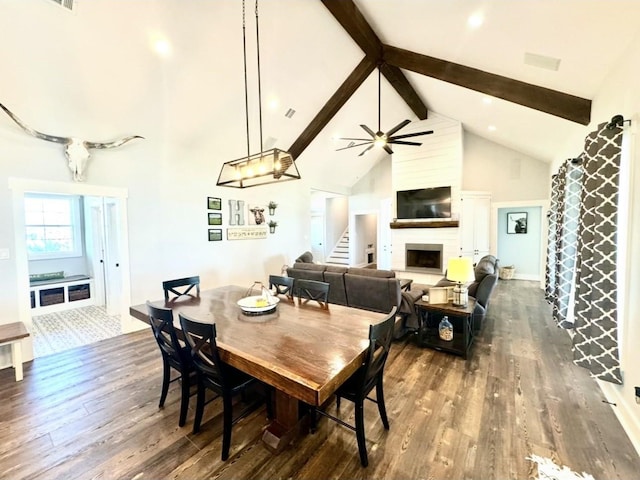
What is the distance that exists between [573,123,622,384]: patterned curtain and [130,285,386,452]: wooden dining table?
193 cm

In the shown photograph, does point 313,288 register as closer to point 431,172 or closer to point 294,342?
point 294,342

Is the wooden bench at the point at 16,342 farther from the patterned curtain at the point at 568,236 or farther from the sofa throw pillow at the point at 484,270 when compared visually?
the patterned curtain at the point at 568,236

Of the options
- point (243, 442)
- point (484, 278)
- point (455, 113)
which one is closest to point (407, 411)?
point (243, 442)

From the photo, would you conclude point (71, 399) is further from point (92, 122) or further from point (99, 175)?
point (92, 122)

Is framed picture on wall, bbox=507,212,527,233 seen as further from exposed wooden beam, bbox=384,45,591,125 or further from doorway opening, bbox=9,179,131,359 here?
doorway opening, bbox=9,179,131,359

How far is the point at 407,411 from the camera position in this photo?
7.84ft

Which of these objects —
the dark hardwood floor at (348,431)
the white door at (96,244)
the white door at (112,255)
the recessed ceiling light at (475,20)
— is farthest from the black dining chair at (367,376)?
the white door at (96,244)

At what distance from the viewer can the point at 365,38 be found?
170 inches

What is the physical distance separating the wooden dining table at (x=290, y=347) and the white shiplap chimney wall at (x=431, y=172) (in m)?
5.77

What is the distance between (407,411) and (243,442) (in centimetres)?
132

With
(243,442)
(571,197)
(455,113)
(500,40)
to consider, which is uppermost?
(455,113)

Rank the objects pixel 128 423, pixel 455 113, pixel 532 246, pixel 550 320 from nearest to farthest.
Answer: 1. pixel 128 423
2. pixel 550 320
3. pixel 455 113
4. pixel 532 246

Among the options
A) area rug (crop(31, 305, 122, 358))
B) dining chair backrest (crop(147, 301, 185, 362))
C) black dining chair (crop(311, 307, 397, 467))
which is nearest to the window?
area rug (crop(31, 305, 122, 358))

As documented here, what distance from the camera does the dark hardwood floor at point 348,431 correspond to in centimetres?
183
